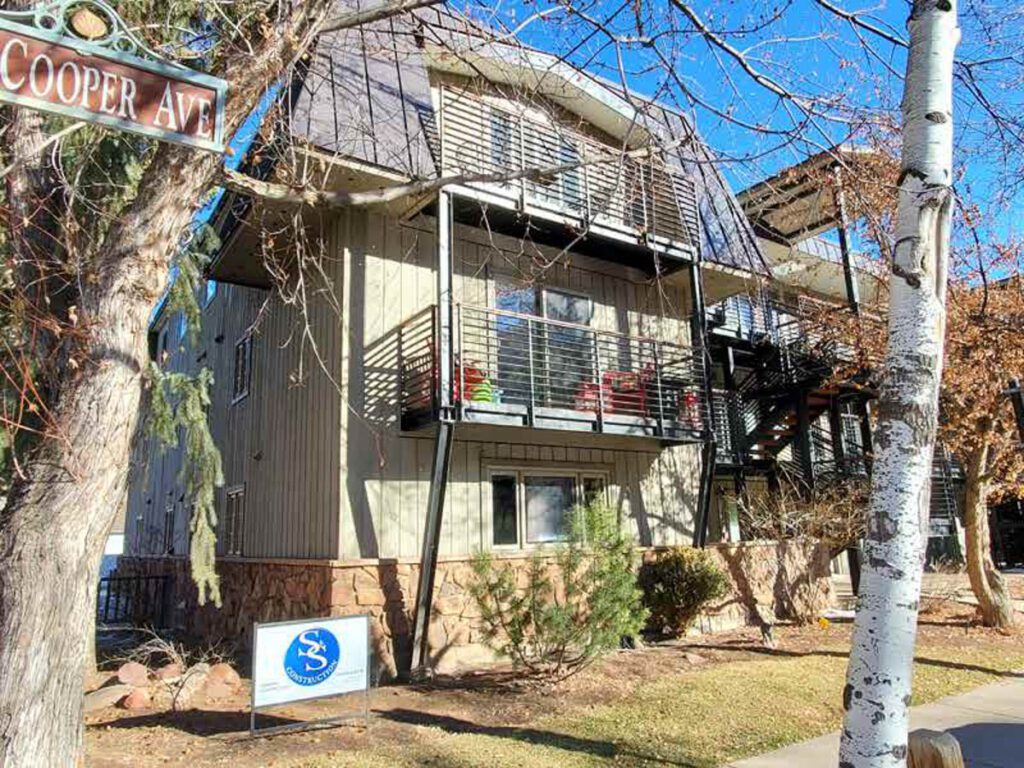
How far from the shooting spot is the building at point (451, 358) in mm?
8938

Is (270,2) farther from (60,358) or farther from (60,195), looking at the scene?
(60,358)

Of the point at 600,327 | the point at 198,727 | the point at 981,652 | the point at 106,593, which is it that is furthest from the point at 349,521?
the point at 106,593

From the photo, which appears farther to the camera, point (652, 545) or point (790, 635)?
point (652, 545)

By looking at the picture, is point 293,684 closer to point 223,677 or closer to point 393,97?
point 223,677

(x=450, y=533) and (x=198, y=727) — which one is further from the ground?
(x=450, y=533)

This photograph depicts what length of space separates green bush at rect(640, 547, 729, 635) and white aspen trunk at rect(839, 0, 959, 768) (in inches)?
283

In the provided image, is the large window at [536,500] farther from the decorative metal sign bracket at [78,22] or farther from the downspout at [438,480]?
the decorative metal sign bracket at [78,22]

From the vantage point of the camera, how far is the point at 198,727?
6602 millimetres

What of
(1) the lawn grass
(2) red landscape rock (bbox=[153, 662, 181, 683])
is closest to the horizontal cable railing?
(1) the lawn grass

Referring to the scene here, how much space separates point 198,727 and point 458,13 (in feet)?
21.9

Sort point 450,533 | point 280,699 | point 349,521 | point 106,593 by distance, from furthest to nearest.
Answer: point 106,593 → point 450,533 → point 349,521 → point 280,699

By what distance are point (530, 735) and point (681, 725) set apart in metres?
1.35

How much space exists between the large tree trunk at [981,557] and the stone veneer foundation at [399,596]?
2311mm

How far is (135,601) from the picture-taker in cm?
1728
